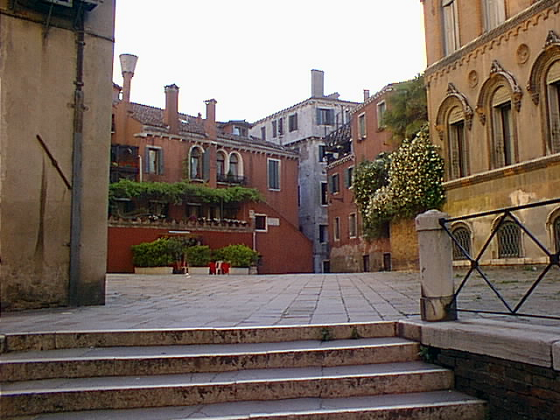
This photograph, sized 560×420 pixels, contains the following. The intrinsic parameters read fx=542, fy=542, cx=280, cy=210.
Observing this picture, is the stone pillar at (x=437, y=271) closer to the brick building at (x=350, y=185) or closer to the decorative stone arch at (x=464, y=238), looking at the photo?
the decorative stone arch at (x=464, y=238)

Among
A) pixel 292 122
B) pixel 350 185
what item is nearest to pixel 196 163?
pixel 350 185

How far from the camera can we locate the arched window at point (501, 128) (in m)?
14.2

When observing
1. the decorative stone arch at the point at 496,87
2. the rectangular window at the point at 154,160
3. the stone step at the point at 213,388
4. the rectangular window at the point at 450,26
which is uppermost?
the rectangular window at the point at 450,26

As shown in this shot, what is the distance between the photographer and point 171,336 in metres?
4.46

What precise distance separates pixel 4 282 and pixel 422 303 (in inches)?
181

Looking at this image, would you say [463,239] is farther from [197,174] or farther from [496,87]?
[197,174]

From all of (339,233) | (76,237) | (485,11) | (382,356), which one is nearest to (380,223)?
(485,11)

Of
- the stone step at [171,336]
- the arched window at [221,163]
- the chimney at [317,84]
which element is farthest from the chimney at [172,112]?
the stone step at [171,336]

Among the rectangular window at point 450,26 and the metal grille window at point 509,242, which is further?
the rectangular window at point 450,26

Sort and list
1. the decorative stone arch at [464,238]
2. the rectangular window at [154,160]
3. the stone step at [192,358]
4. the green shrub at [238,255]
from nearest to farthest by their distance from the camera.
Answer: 1. the stone step at [192,358]
2. the decorative stone arch at [464,238]
3. the green shrub at [238,255]
4. the rectangular window at [154,160]

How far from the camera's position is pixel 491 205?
14.3 metres

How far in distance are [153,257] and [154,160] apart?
24.5 ft

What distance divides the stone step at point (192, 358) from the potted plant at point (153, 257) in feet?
69.5

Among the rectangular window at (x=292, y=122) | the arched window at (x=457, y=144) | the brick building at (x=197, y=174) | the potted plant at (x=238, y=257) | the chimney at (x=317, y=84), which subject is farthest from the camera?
the rectangular window at (x=292, y=122)
